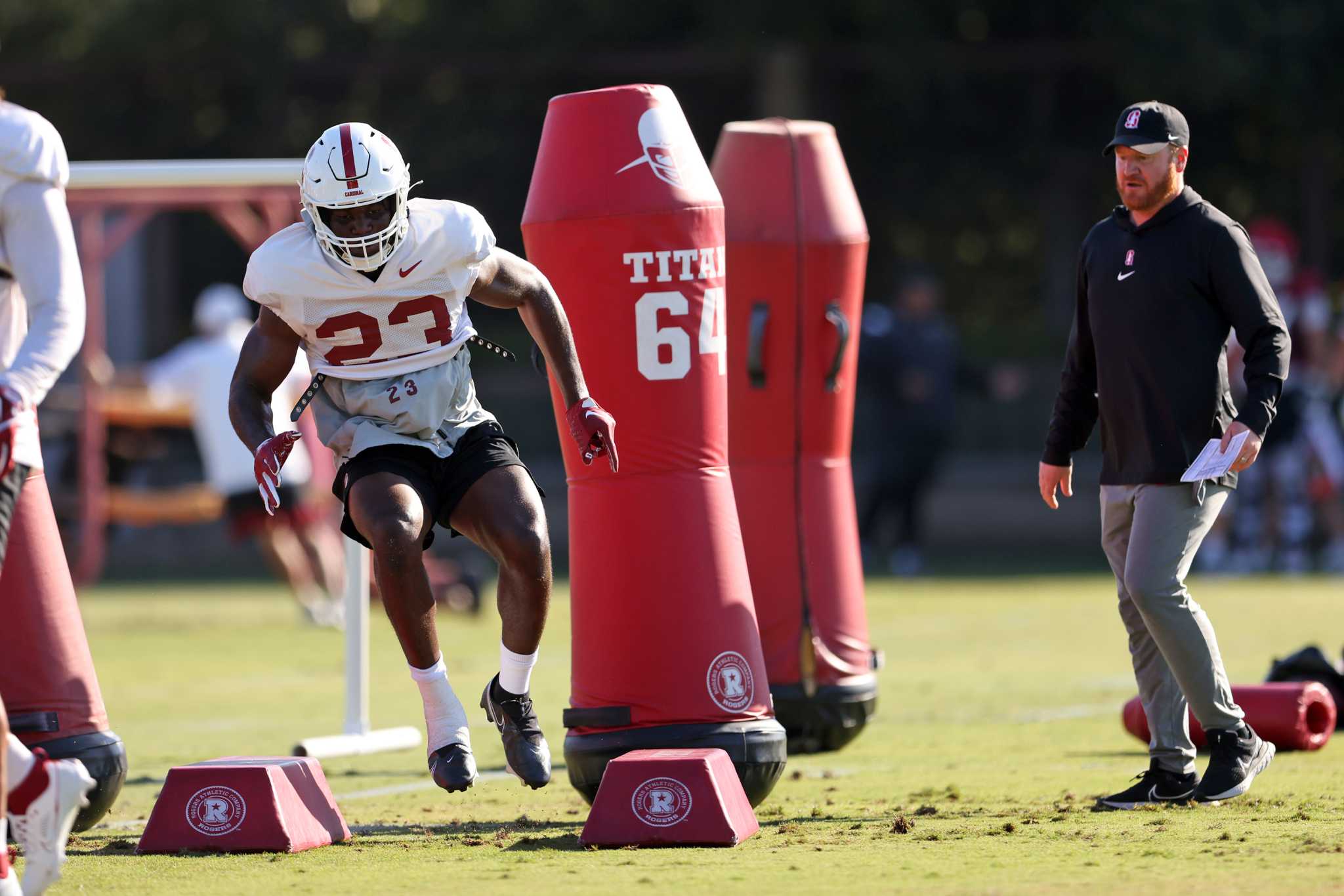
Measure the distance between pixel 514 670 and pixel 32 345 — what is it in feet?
6.23

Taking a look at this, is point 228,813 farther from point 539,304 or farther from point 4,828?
point 539,304

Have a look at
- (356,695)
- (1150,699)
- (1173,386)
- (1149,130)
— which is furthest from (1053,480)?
(356,695)

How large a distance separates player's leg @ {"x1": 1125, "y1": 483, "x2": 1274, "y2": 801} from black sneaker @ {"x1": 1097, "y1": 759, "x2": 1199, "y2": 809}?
5 cm

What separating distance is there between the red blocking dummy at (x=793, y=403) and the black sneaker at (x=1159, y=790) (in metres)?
1.82

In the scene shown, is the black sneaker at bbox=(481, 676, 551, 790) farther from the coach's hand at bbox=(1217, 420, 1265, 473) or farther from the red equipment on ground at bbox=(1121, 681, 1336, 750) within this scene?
the red equipment on ground at bbox=(1121, 681, 1336, 750)

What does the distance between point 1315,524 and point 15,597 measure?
49.4ft

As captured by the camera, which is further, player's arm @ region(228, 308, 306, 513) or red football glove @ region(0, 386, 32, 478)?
player's arm @ region(228, 308, 306, 513)

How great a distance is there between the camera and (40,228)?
17.8 ft

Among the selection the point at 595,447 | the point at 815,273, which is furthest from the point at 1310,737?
the point at 595,447

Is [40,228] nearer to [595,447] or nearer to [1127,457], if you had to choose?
[595,447]

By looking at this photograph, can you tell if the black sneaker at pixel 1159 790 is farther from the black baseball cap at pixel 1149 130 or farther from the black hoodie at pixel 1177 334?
the black baseball cap at pixel 1149 130

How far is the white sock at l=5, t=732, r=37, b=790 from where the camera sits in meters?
5.12

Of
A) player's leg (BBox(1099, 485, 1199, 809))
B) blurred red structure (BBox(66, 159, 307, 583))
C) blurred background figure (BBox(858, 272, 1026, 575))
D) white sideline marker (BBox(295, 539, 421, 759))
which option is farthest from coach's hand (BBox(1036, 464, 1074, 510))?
blurred background figure (BBox(858, 272, 1026, 575))

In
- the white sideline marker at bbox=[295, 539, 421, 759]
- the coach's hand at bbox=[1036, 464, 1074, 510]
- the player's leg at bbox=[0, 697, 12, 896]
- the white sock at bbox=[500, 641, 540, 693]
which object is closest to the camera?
the player's leg at bbox=[0, 697, 12, 896]
